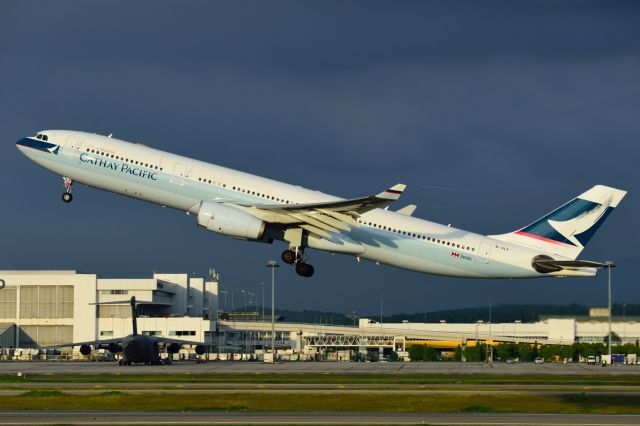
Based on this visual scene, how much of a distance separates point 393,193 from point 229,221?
11.4m

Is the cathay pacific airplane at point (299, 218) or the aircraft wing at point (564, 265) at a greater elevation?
the cathay pacific airplane at point (299, 218)

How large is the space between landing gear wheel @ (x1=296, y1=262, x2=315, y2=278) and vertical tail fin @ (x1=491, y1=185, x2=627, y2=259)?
44.4 feet

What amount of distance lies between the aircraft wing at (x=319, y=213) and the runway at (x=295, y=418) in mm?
20680

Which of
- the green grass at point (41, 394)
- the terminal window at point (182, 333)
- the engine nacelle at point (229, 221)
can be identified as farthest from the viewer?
the terminal window at point (182, 333)

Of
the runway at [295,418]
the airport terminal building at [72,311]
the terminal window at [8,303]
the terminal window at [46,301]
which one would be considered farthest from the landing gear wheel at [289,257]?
the terminal window at [8,303]

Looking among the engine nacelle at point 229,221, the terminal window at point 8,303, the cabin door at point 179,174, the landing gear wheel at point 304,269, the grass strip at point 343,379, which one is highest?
the cabin door at point 179,174

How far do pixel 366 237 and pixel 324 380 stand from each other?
10.7m

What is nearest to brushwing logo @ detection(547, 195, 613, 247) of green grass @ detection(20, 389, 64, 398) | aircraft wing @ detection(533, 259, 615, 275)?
aircraft wing @ detection(533, 259, 615, 275)

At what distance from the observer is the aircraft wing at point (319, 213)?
6562 cm

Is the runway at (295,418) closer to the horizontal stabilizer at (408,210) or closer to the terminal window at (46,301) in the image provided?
the horizontal stabilizer at (408,210)

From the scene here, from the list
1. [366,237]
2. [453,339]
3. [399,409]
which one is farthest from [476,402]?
[453,339]

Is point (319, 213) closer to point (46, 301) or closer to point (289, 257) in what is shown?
point (289, 257)

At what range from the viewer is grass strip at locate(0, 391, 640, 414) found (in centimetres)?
5024

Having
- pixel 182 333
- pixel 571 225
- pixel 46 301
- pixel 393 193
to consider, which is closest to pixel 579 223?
pixel 571 225
